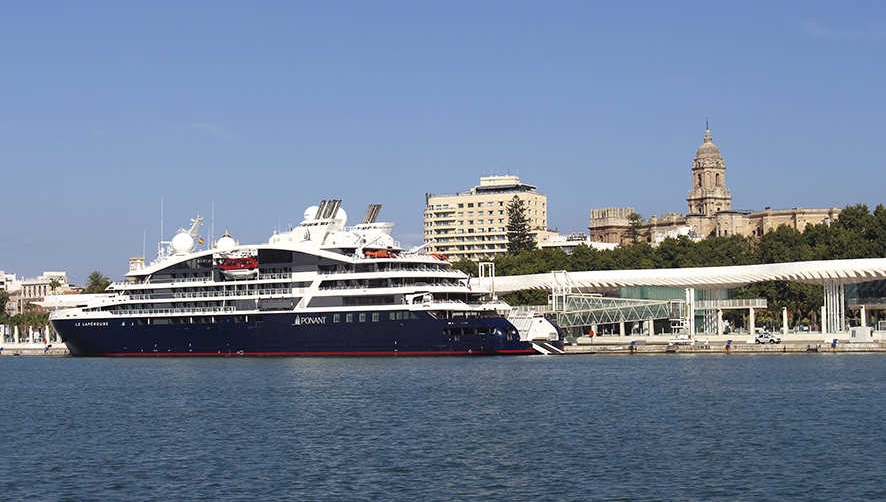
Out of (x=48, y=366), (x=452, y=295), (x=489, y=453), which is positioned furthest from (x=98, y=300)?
(x=489, y=453)

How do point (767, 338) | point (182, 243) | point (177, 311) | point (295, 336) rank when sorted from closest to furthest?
point (295, 336) < point (177, 311) < point (767, 338) < point (182, 243)

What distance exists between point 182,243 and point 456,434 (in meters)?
55.9

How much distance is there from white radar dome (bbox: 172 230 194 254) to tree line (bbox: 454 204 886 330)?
1347 inches

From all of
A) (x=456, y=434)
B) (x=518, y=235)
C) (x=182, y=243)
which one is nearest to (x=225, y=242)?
(x=182, y=243)

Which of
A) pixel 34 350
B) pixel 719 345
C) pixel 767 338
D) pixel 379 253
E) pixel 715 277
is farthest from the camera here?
pixel 34 350

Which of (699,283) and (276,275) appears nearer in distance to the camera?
(276,275)

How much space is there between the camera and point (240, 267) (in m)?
90.5

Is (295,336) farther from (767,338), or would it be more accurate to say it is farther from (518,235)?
(518,235)

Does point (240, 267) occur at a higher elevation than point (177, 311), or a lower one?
higher

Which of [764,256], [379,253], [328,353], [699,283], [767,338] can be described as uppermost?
[764,256]

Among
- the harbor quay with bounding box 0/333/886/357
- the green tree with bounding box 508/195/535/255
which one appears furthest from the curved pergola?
the green tree with bounding box 508/195/535/255

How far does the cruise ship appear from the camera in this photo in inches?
3307

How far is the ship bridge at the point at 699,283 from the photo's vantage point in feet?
321

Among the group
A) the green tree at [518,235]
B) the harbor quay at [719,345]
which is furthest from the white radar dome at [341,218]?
the green tree at [518,235]
